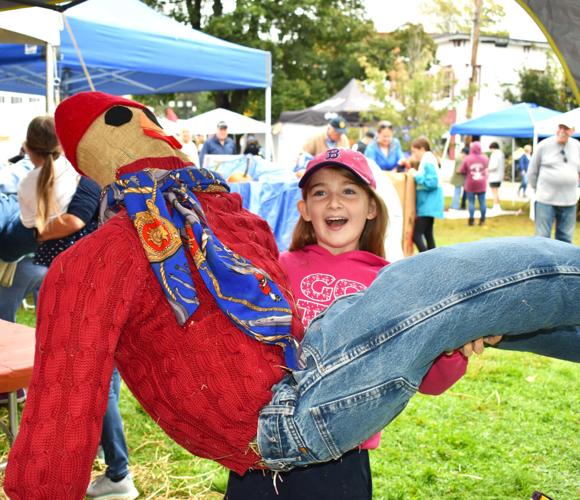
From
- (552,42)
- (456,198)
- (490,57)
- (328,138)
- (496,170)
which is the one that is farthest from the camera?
(490,57)

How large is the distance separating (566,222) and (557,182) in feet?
1.72

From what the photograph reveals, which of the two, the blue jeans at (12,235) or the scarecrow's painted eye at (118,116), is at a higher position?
the scarecrow's painted eye at (118,116)

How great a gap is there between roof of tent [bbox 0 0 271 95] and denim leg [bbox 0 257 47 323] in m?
1.93

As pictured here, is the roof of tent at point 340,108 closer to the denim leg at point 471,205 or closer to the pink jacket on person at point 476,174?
the pink jacket on person at point 476,174

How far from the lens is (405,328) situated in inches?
59.1

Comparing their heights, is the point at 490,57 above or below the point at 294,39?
above

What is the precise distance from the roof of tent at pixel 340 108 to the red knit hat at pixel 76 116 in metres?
23.1

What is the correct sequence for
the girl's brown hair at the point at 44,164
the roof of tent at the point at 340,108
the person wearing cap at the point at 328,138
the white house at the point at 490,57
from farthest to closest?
the white house at the point at 490,57
the roof of tent at the point at 340,108
the person wearing cap at the point at 328,138
the girl's brown hair at the point at 44,164

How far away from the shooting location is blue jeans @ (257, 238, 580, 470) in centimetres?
150

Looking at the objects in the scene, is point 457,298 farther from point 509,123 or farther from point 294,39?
point 294,39

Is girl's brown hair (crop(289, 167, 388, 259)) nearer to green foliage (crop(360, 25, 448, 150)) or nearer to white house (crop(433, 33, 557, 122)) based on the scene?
green foliage (crop(360, 25, 448, 150))

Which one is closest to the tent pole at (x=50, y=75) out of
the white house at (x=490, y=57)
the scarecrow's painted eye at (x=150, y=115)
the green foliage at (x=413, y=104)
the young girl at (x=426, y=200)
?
the scarecrow's painted eye at (x=150, y=115)

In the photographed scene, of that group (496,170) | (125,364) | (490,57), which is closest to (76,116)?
(125,364)

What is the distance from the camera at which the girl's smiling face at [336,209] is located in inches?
92.9
